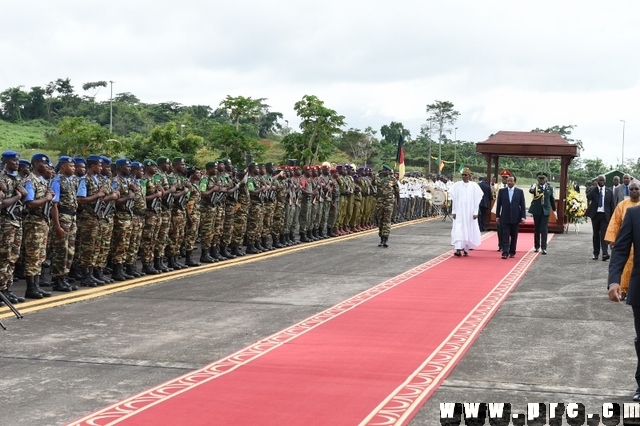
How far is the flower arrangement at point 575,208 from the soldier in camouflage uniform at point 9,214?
2133cm

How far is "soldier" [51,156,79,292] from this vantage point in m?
12.7

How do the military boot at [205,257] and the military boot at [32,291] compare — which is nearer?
the military boot at [32,291]

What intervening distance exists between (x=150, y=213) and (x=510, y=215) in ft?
27.6

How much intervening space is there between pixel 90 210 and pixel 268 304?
3256 millimetres

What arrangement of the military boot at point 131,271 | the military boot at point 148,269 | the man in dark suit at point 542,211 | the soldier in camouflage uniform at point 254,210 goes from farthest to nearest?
the man in dark suit at point 542,211 < the soldier in camouflage uniform at point 254,210 < the military boot at point 148,269 < the military boot at point 131,271

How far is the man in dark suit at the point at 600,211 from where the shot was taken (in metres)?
19.5

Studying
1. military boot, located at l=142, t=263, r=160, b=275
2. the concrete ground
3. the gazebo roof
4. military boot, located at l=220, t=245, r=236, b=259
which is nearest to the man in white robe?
the concrete ground

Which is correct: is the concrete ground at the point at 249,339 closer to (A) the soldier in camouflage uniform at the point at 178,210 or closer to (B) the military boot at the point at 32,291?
(B) the military boot at the point at 32,291

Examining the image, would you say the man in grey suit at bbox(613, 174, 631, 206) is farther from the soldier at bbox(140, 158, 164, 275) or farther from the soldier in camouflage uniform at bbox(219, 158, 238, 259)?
the soldier at bbox(140, 158, 164, 275)

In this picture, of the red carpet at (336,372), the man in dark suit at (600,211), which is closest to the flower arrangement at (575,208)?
the man in dark suit at (600,211)

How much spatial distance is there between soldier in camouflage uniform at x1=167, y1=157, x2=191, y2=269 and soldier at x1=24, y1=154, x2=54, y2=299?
356 centimetres

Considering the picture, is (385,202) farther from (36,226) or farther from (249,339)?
(249,339)

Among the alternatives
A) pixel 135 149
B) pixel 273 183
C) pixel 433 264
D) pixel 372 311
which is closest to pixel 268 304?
pixel 372 311

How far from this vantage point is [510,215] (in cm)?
1997
